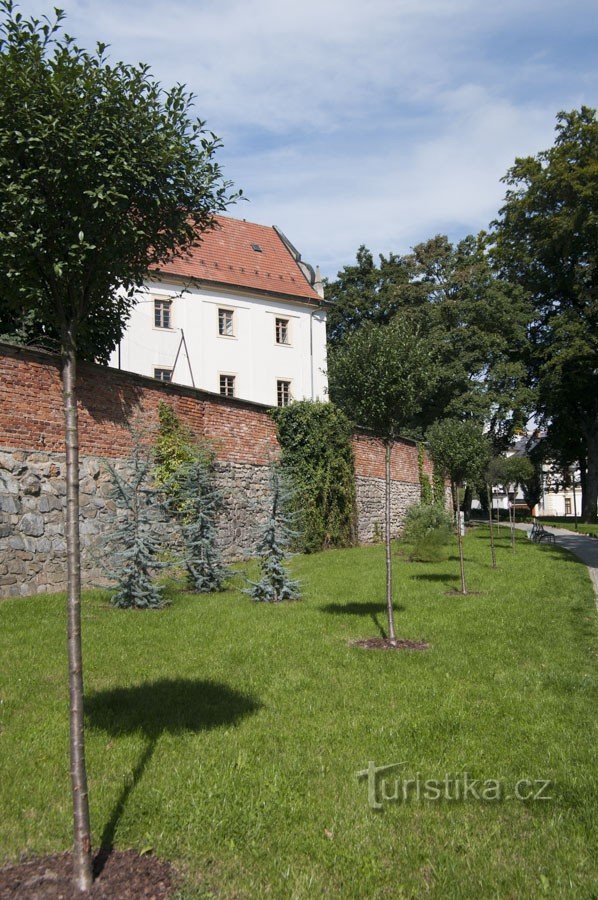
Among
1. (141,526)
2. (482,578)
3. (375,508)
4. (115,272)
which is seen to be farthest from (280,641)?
(375,508)

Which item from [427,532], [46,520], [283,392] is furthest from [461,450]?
[46,520]

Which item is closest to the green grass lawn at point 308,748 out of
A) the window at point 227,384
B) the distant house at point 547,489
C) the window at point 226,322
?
the distant house at point 547,489

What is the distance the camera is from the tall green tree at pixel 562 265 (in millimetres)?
32688

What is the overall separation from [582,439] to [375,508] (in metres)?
23.7

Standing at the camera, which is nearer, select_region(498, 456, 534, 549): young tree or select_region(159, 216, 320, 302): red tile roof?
select_region(498, 456, 534, 549): young tree

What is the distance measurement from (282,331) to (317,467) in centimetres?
1674

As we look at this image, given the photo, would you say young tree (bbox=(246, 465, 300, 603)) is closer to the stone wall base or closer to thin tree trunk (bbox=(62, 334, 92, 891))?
the stone wall base

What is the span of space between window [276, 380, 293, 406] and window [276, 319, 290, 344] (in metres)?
2.01

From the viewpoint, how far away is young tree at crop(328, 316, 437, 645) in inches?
362

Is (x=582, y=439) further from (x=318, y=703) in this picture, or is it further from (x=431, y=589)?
(x=318, y=703)

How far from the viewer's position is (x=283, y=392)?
33719 mm

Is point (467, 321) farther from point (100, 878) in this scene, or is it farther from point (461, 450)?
point (100, 878)

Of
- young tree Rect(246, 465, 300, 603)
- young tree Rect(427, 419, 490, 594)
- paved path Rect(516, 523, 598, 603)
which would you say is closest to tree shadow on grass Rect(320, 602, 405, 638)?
young tree Rect(246, 465, 300, 603)

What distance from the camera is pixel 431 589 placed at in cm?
1230
